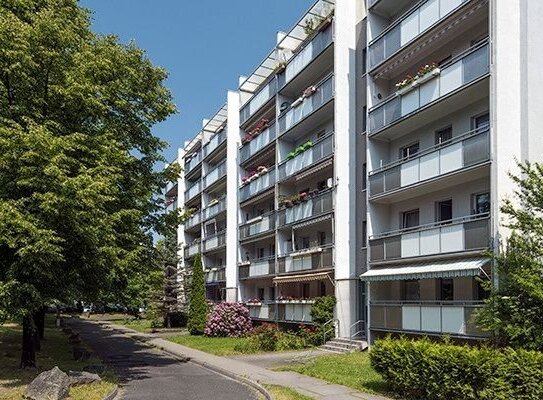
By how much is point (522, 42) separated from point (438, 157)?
14.8ft

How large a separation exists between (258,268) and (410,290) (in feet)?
45.8

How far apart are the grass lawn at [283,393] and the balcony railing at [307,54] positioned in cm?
1770

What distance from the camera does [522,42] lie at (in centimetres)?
1777

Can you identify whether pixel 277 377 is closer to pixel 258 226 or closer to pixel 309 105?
pixel 309 105

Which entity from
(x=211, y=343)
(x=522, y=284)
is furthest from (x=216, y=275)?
(x=522, y=284)

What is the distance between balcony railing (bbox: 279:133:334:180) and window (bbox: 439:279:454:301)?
8.79 metres

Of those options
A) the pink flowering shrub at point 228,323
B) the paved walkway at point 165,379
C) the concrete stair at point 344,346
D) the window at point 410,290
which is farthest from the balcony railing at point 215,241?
the window at point 410,290

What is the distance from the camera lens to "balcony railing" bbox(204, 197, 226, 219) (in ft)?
141

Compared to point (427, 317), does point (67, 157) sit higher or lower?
higher

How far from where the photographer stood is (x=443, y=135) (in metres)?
20.8

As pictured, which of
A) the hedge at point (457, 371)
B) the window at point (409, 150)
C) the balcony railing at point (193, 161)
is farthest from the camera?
the balcony railing at point (193, 161)

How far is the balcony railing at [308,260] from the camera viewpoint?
26031 millimetres

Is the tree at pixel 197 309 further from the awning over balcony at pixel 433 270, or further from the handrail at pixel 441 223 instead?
the handrail at pixel 441 223

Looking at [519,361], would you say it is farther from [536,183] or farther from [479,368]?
[536,183]
